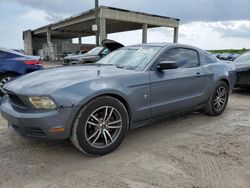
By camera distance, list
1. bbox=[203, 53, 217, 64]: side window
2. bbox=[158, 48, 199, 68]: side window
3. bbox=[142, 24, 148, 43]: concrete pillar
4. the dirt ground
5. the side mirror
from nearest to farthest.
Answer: the dirt ground, the side mirror, bbox=[158, 48, 199, 68]: side window, bbox=[203, 53, 217, 64]: side window, bbox=[142, 24, 148, 43]: concrete pillar

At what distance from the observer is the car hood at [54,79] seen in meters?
3.14

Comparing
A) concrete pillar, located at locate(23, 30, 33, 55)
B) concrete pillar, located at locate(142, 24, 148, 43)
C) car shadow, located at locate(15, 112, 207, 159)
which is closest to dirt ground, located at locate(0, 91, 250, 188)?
car shadow, located at locate(15, 112, 207, 159)

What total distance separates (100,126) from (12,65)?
448 centimetres

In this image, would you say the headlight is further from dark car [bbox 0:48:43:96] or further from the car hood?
dark car [bbox 0:48:43:96]

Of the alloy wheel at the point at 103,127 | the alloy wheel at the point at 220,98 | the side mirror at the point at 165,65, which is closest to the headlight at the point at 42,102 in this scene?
the alloy wheel at the point at 103,127

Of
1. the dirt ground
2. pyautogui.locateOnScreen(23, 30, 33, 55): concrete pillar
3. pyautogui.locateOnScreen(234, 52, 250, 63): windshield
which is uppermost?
pyautogui.locateOnScreen(23, 30, 33, 55): concrete pillar

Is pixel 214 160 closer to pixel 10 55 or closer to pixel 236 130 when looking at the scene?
pixel 236 130

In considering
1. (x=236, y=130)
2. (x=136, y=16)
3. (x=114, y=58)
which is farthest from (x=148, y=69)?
(x=136, y=16)

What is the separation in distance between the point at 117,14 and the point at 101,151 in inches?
849

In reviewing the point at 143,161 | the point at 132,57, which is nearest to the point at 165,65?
the point at 132,57

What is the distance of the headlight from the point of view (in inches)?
118

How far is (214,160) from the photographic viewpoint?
10.9 feet

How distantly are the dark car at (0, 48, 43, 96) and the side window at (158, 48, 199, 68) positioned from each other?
4.18 meters

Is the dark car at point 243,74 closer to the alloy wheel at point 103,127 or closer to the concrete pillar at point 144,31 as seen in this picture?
the alloy wheel at point 103,127
